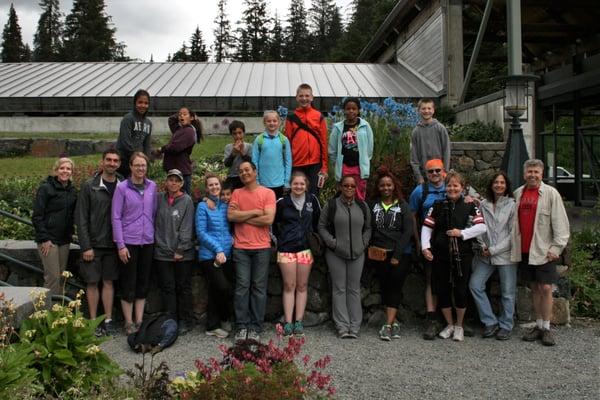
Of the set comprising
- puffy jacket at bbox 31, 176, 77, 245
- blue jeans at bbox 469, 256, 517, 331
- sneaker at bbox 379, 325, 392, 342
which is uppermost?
puffy jacket at bbox 31, 176, 77, 245

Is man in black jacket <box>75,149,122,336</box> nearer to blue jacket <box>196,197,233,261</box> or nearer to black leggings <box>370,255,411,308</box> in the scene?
blue jacket <box>196,197,233,261</box>

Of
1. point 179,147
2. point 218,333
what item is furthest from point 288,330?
point 179,147

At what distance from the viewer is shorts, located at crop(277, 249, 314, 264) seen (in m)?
5.65

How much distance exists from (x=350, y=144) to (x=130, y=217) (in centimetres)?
243

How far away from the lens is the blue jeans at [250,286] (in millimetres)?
5543

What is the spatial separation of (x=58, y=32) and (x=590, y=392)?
3023 inches

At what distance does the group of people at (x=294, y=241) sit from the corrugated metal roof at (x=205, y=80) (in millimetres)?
10530

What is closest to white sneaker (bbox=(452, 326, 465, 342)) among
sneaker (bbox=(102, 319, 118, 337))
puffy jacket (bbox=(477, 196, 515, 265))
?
puffy jacket (bbox=(477, 196, 515, 265))

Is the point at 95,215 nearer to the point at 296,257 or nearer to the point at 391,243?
the point at 296,257

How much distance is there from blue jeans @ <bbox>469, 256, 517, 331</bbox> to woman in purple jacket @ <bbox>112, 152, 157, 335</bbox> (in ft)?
10.8

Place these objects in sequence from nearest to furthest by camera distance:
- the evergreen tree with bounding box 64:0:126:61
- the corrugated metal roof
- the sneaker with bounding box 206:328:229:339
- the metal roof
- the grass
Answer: the sneaker with bounding box 206:328:229:339
the grass
the metal roof
the corrugated metal roof
the evergreen tree with bounding box 64:0:126:61

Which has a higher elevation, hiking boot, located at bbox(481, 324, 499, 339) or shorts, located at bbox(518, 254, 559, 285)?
shorts, located at bbox(518, 254, 559, 285)

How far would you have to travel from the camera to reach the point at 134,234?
5.46m

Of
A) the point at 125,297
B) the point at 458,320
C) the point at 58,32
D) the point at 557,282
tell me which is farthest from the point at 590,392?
the point at 58,32
